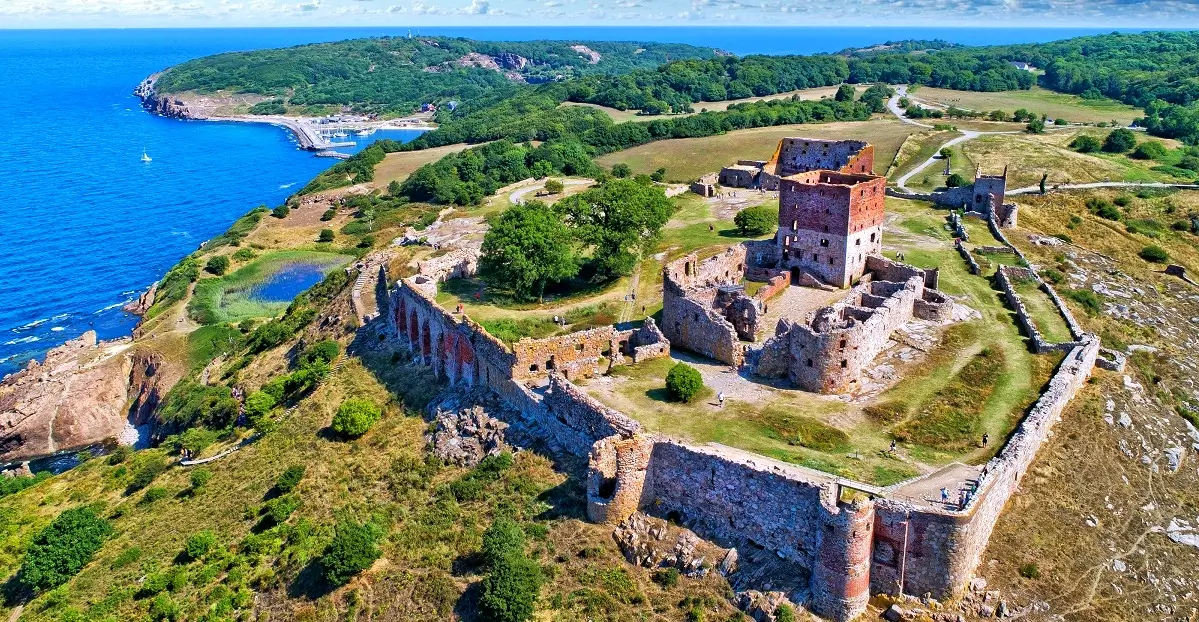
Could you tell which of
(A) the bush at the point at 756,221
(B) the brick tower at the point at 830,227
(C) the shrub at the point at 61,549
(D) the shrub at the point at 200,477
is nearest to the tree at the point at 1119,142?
(A) the bush at the point at 756,221

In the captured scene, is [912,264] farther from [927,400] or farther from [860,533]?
[860,533]

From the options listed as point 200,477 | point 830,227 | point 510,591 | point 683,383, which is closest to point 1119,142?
point 830,227

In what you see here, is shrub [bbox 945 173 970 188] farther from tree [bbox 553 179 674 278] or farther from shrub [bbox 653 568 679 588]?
shrub [bbox 653 568 679 588]

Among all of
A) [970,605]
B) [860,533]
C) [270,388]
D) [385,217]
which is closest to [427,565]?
[860,533]

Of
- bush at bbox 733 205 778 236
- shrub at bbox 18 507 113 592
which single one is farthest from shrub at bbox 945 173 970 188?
shrub at bbox 18 507 113 592

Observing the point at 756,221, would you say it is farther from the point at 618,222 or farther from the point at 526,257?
the point at 526,257
